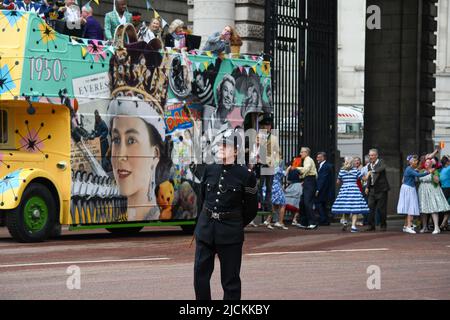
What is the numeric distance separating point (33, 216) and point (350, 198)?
8191 mm

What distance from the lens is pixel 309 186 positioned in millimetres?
26562

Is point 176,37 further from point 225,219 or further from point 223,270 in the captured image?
point 223,270

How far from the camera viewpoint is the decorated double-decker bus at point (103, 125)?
19.8m

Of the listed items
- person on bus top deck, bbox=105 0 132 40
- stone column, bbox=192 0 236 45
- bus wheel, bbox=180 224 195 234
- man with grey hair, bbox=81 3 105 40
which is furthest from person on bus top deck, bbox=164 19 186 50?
stone column, bbox=192 0 236 45

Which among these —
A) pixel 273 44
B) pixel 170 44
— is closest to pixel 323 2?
pixel 273 44

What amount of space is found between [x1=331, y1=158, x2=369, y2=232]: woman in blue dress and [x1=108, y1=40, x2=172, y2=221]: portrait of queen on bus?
496cm

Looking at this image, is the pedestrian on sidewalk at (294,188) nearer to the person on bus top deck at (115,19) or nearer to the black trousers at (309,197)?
the black trousers at (309,197)

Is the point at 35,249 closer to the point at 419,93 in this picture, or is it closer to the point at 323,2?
the point at 323,2

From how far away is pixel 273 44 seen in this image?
28.3 meters

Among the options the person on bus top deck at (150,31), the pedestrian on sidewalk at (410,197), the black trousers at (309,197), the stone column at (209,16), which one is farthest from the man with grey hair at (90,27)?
the pedestrian on sidewalk at (410,197)

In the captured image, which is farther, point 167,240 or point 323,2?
point 323,2

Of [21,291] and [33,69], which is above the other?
[33,69]

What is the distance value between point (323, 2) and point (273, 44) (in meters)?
3.20

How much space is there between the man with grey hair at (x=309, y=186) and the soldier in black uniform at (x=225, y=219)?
15.0 m
